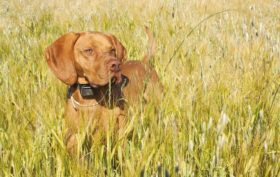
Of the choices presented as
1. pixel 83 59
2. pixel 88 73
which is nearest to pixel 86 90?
pixel 88 73

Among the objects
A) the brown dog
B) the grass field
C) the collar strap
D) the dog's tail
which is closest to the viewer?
the grass field

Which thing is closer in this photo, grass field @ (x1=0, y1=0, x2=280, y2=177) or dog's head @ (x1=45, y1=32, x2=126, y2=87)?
grass field @ (x1=0, y1=0, x2=280, y2=177)

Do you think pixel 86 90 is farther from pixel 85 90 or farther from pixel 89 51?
pixel 89 51

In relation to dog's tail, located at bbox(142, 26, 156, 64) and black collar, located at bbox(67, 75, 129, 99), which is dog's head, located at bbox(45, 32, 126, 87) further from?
dog's tail, located at bbox(142, 26, 156, 64)

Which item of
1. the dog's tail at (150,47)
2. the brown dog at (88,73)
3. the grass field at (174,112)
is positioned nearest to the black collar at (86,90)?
the brown dog at (88,73)

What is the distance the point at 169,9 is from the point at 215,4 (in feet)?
3.37

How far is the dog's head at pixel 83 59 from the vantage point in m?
2.75

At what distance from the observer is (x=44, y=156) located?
179cm

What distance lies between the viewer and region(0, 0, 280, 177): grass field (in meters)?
1.62

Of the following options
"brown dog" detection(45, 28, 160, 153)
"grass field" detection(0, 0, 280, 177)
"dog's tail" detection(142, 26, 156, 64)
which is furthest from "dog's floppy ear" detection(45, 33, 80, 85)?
"dog's tail" detection(142, 26, 156, 64)

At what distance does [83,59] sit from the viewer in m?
2.87

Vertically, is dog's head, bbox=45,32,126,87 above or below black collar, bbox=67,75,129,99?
above

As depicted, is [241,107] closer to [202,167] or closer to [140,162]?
[202,167]

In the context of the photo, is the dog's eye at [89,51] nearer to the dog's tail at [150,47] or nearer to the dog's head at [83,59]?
the dog's head at [83,59]
